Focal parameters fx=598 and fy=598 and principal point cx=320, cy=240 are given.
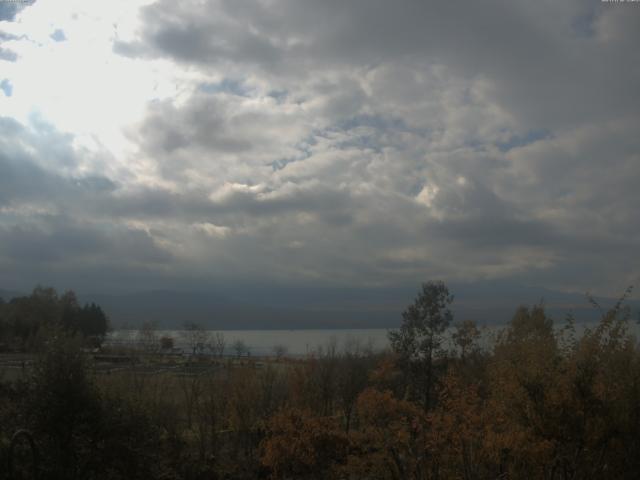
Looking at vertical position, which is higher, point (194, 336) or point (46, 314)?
point (46, 314)

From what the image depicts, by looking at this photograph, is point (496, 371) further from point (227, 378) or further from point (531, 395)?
point (227, 378)

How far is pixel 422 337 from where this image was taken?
93.3 ft

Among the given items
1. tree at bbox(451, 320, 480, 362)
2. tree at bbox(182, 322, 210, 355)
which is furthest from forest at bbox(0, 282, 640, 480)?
tree at bbox(182, 322, 210, 355)

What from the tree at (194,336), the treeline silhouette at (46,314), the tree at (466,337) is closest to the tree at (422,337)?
the tree at (466,337)

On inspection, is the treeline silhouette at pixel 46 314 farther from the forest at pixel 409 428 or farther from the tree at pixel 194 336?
the forest at pixel 409 428

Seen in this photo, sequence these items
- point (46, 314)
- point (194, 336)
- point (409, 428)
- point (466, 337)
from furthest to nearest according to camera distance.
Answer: point (46, 314), point (194, 336), point (466, 337), point (409, 428)

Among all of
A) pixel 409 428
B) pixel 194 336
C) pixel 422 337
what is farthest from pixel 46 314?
pixel 409 428

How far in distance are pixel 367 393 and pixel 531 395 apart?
6.05 m

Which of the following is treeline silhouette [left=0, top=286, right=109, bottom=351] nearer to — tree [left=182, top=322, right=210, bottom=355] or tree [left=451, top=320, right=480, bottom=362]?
tree [left=182, top=322, right=210, bottom=355]

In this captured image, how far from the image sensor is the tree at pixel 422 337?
28.4 meters

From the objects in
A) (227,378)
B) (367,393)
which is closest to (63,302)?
(227,378)

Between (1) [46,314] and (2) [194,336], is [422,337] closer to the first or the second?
(2) [194,336]

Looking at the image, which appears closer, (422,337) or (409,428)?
(409,428)

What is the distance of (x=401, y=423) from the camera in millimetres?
15578
